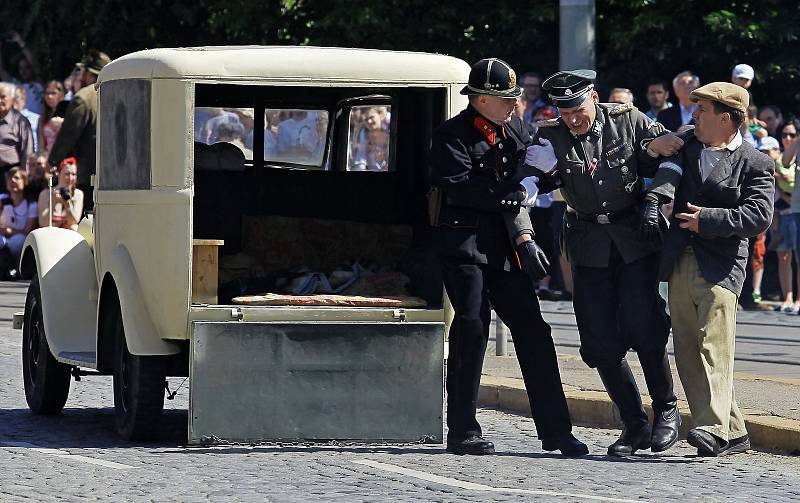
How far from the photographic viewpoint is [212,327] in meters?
9.62

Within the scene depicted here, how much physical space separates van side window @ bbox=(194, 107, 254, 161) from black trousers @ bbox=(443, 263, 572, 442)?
198 cm

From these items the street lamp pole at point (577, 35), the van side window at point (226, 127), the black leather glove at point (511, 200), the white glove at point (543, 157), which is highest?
the street lamp pole at point (577, 35)

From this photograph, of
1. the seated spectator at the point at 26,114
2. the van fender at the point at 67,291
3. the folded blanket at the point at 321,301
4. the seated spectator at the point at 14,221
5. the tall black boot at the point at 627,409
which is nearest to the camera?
the tall black boot at the point at 627,409

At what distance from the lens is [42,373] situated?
11133mm

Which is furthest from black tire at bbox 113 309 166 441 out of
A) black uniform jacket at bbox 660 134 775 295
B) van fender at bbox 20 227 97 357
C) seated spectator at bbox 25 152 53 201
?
seated spectator at bbox 25 152 53 201

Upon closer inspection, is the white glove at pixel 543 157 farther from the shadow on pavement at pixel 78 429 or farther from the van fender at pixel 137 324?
the shadow on pavement at pixel 78 429

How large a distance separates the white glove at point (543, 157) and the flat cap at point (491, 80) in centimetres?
28

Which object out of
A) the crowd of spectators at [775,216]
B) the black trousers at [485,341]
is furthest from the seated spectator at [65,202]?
the black trousers at [485,341]

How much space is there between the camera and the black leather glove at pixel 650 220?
9.48m

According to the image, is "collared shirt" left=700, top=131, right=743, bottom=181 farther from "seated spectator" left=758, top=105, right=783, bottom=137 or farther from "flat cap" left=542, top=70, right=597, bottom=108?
"seated spectator" left=758, top=105, right=783, bottom=137

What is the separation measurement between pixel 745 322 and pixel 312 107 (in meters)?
6.32

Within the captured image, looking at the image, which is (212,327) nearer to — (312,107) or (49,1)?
(312,107)

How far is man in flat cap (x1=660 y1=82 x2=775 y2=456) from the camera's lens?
9.61m

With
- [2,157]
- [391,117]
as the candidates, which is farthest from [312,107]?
[2,157]
